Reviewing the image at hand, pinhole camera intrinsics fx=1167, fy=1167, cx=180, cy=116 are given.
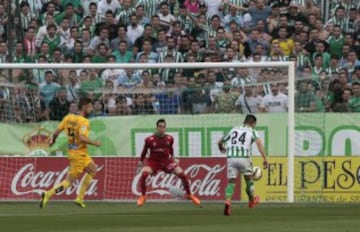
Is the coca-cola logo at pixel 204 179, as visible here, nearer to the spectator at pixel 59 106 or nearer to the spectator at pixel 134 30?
the spectator at pixel 59 106

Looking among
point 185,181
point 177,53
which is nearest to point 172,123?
point 177,53

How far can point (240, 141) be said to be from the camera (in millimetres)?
22547

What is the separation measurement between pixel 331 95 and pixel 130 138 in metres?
4.62

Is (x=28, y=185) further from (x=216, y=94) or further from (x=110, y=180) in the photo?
(x=216, y=94)

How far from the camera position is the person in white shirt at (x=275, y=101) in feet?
86.2

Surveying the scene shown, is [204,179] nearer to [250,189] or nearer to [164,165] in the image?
[164,165]

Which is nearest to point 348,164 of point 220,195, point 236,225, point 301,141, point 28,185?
point 301,141

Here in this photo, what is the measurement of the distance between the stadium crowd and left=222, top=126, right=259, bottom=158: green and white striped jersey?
11.9ft

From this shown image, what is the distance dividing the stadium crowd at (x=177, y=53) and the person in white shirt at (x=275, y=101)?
1.0 inches

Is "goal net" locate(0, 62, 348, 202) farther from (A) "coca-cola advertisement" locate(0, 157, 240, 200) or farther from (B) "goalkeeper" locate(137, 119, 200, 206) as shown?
(B) "goalkeeper" locate(137, 119, 200, 206)

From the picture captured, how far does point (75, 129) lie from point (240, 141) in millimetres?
3405

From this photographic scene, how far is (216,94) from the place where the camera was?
26.4 metres

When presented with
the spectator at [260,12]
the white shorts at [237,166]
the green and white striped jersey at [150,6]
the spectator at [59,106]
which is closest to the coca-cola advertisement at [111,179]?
the spectator at [59,106]

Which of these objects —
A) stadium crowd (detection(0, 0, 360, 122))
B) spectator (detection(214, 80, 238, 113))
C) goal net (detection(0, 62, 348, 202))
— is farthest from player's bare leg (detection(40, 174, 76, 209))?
spectator (detection(214, 80, 238, 113))
